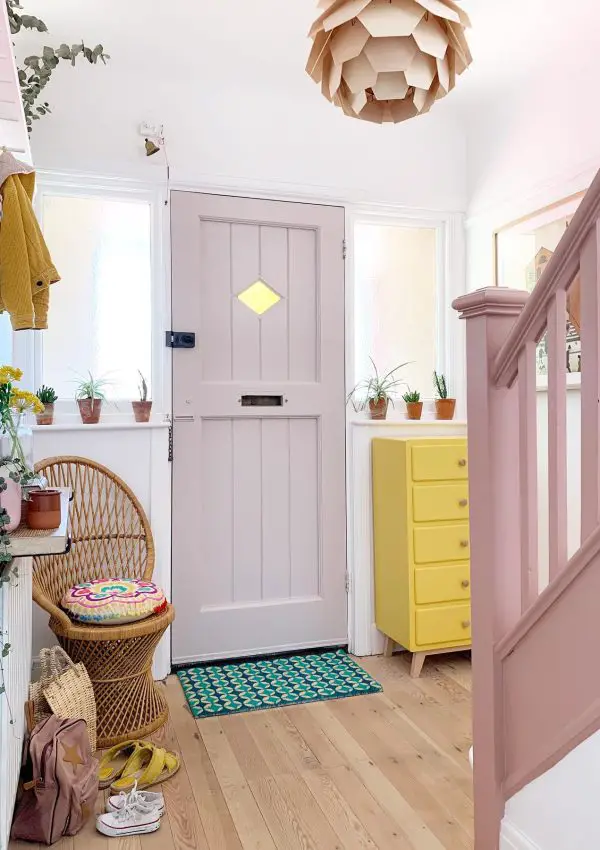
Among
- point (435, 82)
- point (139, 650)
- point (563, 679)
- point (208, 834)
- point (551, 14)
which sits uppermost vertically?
point (551, 14)

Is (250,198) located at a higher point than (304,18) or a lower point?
lower

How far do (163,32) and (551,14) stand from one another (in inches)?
59.1

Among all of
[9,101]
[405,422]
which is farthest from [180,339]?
[9,101]

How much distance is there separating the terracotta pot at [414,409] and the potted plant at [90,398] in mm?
1439

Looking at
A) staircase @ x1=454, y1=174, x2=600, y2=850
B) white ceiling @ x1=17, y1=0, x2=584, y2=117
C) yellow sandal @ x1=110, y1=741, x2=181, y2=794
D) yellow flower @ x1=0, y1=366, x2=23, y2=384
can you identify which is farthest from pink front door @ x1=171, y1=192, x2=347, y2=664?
staircase @ x1=454, y1=174, x2=600, y2=850

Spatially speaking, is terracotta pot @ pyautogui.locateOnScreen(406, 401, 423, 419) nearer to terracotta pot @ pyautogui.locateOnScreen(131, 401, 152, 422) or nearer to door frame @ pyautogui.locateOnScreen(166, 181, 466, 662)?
door frame @ pyautogui.locateOnScreen(166, 181, 466, 662)

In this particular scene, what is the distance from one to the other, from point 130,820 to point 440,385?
7.78ft

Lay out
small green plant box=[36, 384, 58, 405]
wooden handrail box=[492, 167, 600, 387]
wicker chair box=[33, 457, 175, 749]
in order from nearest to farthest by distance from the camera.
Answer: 1. wooden handrail box=[492, 167, 600, 387]
2. wicker chair box=[33, 457, 175, 749]
3. small green plant box=[36, 384, 58, 405]

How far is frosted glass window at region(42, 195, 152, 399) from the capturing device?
122 inches

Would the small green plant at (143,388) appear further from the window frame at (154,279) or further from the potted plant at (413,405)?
the potted plant at (413,405)

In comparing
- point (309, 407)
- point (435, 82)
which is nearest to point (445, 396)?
point (309, 407)

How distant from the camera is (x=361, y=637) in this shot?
3.38 meters

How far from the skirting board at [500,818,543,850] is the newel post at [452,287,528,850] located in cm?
2

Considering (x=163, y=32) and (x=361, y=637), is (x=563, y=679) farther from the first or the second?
(x=163, y=32)
